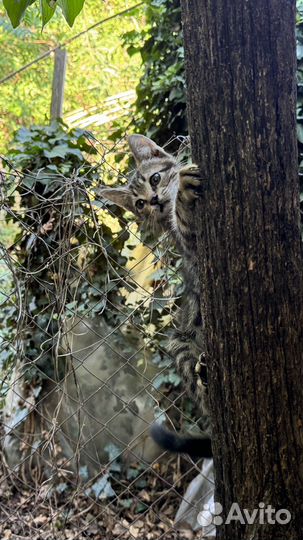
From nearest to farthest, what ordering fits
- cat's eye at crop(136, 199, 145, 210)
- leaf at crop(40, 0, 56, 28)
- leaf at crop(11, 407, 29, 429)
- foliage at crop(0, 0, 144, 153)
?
leaf at crop(40, 0, 56, 28), cat's eye at crop(136, 199, 145, 210), leaf at crop(11, 407, 29, 429), foliage at crop(0, 0, 144, 153)

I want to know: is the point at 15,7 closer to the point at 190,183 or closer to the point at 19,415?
the point at 190,183

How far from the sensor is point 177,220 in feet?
7.17

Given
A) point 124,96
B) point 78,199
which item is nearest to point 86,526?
point 78,199

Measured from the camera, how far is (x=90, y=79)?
25.6ft

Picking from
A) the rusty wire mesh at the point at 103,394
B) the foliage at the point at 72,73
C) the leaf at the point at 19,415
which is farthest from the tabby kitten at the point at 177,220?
the foliage at the point at 72,73

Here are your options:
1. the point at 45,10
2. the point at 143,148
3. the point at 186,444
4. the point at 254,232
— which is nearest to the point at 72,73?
the point at 143,148

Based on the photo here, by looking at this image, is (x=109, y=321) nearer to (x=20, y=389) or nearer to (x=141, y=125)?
(x=20, y=389)

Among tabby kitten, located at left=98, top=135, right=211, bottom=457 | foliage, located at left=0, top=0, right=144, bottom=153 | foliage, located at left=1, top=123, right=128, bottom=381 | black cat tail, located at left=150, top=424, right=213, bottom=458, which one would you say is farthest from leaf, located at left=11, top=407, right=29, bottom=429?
foliage, located at left=0, top=0, right=144, bottom=153

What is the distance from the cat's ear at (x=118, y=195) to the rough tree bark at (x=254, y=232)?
4.55 feet

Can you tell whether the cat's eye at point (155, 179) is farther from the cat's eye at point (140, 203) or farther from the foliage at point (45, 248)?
the foliage at point (45, 248)

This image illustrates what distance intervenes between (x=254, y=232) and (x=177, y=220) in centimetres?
82

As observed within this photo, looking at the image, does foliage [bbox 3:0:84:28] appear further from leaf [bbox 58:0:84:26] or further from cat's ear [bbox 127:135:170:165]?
cat's ear [bbox 127:135:170:165]

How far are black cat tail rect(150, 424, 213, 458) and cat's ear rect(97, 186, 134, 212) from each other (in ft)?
3.75

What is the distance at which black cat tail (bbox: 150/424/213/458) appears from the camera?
226 centimetres
